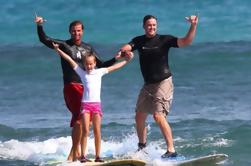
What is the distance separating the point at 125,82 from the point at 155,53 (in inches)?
322

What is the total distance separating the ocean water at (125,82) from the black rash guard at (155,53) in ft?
3.40

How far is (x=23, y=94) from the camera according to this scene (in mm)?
19078

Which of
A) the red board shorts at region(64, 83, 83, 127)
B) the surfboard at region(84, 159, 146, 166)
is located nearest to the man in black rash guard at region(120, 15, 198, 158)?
the surfboard at region(84, 159, 146, 166)

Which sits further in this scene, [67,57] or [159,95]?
[159,95]

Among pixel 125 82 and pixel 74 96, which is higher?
pixel 125 82

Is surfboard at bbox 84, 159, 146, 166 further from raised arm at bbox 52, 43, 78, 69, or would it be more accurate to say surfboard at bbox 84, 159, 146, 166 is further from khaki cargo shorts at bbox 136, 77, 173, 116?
raised arm at bbox 52, 43, 78, 69

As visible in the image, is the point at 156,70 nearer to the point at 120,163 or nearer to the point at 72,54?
the point at 72,54

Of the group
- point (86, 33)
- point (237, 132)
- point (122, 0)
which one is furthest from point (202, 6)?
point (237, 132)

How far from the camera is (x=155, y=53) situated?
11906 mm

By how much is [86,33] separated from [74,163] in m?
17.2

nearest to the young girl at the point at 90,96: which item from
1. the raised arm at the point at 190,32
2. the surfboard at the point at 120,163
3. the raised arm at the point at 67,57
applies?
the raised arm at the point at 67,57

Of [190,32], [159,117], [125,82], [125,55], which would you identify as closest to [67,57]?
[125,55]

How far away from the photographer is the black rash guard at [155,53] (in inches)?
468

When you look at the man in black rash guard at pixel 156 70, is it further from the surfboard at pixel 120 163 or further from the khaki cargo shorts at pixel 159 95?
the surfboard at pixel 120 163
